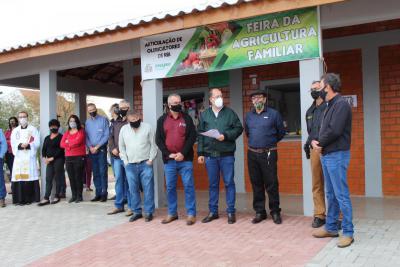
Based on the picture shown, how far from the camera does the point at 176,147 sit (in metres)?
6.74

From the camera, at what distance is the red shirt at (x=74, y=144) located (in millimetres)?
8672

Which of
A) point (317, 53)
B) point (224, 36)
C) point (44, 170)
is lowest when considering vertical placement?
point (44, 170)

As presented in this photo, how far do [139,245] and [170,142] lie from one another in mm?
1728

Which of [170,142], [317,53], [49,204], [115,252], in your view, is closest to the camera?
[115,252]

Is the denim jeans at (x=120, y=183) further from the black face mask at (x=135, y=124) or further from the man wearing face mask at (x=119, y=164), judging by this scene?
the black face mask at (x=135, y=124)

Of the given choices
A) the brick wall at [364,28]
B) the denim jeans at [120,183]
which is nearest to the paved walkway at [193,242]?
the denim jeans at [120,183]

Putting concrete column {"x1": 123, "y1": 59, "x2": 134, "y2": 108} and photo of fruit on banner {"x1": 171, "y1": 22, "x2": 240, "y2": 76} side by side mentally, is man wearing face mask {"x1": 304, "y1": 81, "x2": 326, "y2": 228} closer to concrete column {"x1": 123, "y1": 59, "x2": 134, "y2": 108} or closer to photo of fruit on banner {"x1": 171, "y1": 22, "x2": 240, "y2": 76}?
photo of fruit on banner {"x1": 171, "y1": 22, "x2": 240, "y2": 76}

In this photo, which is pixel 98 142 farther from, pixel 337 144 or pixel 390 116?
pixel 390 116

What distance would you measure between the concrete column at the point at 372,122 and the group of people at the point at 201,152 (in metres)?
2.49

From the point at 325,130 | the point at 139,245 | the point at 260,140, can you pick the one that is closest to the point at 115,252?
the point at 139,245

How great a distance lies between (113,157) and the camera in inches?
309

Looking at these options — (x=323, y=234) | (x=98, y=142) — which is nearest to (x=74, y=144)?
(x=98, y=142)

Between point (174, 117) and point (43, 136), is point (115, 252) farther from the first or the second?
point (43, 136)

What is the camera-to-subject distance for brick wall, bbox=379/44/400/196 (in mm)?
8039
